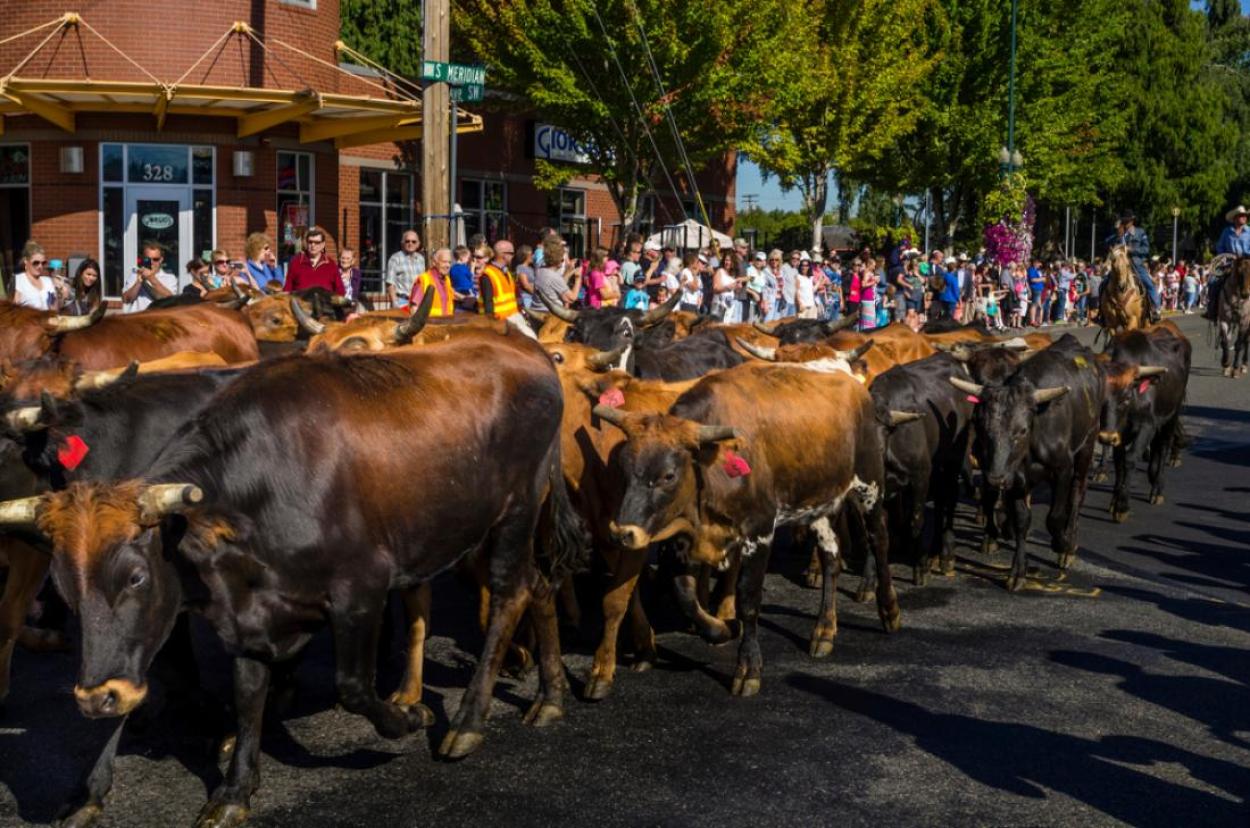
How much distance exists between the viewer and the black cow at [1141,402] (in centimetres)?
1305

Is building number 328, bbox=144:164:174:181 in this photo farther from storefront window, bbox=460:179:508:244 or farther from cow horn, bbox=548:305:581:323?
cow horn, bbox=548:305:581:323

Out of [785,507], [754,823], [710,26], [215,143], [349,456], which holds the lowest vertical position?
[754,823]

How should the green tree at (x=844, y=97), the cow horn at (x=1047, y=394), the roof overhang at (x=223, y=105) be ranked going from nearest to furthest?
the cow horn at (x=1047, y=394) < the roof overhang at (x=223, y=105) < the green tree at (x=844, y=97)

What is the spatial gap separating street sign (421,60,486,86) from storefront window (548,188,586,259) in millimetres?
19564

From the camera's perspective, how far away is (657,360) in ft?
36.9

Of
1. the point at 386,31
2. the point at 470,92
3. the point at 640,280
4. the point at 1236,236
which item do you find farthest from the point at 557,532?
the point at 386,31

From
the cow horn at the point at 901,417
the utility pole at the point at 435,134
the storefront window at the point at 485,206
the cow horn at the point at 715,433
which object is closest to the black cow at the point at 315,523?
the cow horn at the point at 715,433

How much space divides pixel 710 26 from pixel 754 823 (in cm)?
2299

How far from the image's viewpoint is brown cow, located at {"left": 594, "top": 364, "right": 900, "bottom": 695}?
739 centimetres

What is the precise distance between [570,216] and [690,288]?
49.6 feet

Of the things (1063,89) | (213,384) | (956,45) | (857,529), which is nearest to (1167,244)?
(1063,89)

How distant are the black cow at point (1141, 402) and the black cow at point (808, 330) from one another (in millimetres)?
2580

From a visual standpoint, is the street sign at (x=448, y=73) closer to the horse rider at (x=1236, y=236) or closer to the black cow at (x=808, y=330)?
the black cow at (x=808, y=330)

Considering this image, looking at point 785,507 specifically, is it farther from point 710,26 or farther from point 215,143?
point 710,26
